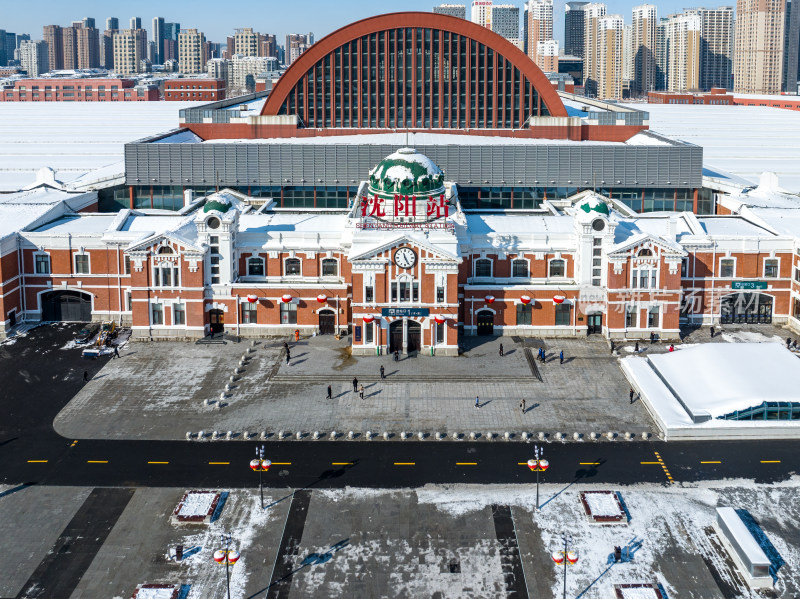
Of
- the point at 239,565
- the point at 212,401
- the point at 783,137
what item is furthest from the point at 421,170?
the point at 783,137

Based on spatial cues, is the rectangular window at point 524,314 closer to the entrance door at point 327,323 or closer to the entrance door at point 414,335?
the entrance door at point 414,335

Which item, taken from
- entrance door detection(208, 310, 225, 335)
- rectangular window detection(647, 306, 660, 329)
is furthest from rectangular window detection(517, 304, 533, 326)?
entrance door detection(208, 310, 225, 335)

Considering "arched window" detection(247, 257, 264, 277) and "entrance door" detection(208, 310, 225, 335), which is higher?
"arched window" detection(247, 257, 264, 277)

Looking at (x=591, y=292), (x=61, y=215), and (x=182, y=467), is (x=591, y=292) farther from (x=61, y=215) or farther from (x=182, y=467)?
(x=61, y=215)

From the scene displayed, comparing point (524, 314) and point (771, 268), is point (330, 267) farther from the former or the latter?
point (771, 268)

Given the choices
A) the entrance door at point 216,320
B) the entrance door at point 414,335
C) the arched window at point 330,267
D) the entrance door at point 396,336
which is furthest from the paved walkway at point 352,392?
the arched window at point 330,267

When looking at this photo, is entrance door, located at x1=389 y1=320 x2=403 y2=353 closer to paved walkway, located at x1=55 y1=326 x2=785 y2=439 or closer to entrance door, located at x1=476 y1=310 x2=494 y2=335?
paved walkway, located at x1=55 y1=326 x2=785 y2=439
